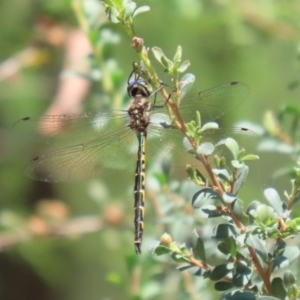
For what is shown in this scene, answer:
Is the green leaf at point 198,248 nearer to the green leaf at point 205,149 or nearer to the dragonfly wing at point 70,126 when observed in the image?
the green leaf at point 205,149

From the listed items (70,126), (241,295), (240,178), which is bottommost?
(241,295)

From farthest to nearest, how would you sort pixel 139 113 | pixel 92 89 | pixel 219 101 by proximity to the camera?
pixel 92 89 < pixel 139 113 < pixel 219 101

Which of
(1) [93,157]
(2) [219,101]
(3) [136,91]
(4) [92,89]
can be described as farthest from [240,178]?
(4) [92,89]

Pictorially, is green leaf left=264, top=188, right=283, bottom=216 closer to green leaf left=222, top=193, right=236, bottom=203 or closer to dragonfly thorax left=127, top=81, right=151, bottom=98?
green leaf left=222, top=193, right=236, bottom=203

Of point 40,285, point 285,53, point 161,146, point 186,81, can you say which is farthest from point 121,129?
point 40,285

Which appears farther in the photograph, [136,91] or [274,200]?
[136,91]

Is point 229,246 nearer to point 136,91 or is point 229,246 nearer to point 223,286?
point 223,286
